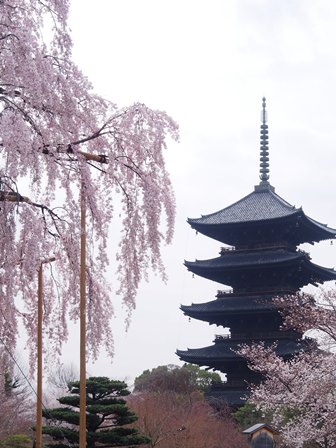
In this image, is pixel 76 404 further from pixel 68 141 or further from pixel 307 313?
pixel 68 141

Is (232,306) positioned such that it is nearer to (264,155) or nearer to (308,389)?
(264,155)

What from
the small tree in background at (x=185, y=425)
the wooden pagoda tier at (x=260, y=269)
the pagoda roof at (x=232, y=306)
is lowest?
the small tree in background at (x=185, y=425)

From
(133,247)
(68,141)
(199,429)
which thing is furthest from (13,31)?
(199,429)

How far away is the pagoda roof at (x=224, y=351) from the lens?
36.3 metres

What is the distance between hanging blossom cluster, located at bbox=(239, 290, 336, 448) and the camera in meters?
21.7

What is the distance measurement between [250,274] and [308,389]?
54.1 ft

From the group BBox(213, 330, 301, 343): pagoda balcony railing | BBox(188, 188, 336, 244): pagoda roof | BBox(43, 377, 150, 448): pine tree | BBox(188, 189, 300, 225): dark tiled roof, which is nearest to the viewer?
BBox(43, 377, 150, 448): pine tree

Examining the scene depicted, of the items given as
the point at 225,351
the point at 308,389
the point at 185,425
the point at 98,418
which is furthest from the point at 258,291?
the point at 98,418

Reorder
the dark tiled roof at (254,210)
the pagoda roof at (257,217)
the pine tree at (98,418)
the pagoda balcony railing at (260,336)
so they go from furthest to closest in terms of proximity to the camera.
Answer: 1. the dark tiled roof at (254,210)
2. the pagoda roof at (257,217)
3. the pagoda balcony railing at (260,336)
4. the pine tree at (98,418)

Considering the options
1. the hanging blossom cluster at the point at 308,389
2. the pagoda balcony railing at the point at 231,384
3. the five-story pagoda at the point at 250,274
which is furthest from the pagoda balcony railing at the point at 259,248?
the hanging blossom cluster at the point at 308,389

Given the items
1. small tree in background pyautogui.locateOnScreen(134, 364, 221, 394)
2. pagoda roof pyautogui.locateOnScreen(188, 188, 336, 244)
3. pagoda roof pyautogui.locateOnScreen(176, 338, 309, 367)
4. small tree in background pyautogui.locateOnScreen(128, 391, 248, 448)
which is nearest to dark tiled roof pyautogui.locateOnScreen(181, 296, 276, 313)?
pagoda roof pyautogui.locateOnScreen(176, 338, 309, 367)

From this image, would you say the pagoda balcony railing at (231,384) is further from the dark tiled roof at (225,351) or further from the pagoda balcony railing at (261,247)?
the pagoda balcony railing at (261,247)

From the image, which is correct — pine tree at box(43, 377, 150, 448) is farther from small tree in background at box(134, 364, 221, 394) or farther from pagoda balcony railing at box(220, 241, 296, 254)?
small tree in background at box(134, 364, 221, 394)

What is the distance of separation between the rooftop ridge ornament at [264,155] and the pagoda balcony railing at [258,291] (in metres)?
5.82
